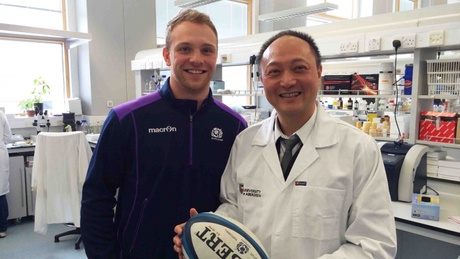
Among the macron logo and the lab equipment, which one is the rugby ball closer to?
the macron logo

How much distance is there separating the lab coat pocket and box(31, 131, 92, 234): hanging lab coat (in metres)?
2.74

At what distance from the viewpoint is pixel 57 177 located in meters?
3.28

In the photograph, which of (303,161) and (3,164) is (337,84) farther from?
(3,164)

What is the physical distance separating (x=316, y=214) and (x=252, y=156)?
12.1 inches

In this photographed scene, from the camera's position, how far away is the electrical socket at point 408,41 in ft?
7.95

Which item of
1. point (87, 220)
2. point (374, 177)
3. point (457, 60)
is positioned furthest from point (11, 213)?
point (457, 60)

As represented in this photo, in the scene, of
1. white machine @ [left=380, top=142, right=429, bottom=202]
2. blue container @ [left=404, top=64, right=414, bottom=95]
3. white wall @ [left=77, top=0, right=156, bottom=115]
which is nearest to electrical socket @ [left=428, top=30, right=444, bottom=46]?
blue container @ [left=404, top=64, right=414, bottom=95]

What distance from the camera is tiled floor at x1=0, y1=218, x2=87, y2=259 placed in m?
3.15

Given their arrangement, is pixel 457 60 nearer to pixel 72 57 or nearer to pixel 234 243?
pixel 234 243

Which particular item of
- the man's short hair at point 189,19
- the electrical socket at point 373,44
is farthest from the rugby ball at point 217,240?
the electrical socket at point 373,44

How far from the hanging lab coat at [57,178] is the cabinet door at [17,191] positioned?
92 cm

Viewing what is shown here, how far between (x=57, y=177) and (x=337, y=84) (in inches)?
106

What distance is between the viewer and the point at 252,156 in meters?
1.27

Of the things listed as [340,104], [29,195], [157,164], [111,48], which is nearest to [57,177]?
[29,195]
